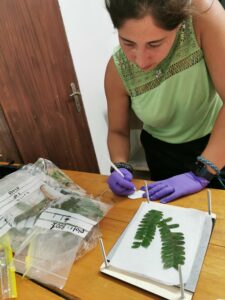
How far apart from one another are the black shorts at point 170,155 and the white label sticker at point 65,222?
482 millimetres

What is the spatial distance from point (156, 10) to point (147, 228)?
0.52 metres

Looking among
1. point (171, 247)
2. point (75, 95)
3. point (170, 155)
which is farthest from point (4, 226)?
point (75, 95)

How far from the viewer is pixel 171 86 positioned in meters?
0.89

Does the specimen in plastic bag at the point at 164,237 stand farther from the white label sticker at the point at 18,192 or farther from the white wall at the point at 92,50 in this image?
the white wall at the point at 92,50

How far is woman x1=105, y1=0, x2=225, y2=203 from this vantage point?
0.66 m

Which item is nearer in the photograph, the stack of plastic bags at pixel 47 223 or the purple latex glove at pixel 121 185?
the stack of plastic bags at pixel 47 223

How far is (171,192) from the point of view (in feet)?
2.67

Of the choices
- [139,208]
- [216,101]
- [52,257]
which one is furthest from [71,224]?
[216,101]

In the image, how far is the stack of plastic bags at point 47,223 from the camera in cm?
68

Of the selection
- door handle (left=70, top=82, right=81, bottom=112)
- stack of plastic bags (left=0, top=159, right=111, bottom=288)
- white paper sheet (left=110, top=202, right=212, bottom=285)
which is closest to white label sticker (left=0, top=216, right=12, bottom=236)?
stack of plastic bags (left=0, top=159, right=111, bottom=288)

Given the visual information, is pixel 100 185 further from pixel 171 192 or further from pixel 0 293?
pixel 0 293

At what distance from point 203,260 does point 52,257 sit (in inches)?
14.0

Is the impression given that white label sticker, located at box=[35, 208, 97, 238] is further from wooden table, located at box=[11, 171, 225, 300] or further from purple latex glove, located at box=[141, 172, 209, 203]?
purple latex glove, located at box=[141, 172, 209, 203]

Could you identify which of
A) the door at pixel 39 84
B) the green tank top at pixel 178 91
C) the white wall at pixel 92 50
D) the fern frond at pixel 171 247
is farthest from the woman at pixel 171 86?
the white wall at pixel 92 50
